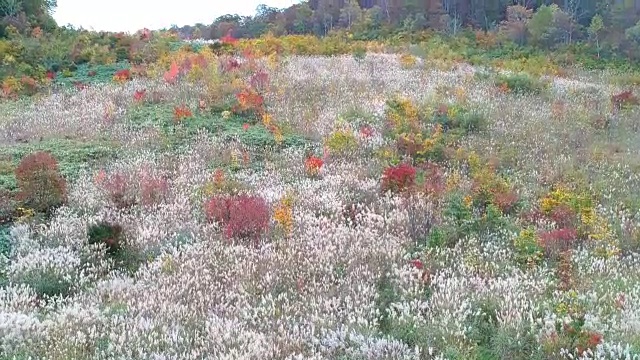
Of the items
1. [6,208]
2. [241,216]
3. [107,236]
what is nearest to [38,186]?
[6,208]

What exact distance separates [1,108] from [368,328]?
48.1ft

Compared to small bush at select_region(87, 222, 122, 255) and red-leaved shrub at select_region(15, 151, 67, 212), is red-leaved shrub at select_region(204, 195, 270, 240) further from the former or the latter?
red-leaved shrub at select_region(15, 151, 67, 212)

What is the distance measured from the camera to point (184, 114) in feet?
45.7

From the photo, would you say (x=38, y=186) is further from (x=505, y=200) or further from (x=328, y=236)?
(x=505, y=200)

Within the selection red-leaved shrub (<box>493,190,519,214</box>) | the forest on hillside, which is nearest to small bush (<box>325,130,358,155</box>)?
red-leaved shrub (<box>493,190,519,214</box>)

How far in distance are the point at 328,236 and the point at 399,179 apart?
225cm

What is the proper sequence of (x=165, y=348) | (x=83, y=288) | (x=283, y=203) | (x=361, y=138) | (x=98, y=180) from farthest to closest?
(x=361, y=138) < (x=98, y=180) < (x=283, y=203) < (x=83, y=288) < (x=165, y=348)

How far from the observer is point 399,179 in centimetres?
916

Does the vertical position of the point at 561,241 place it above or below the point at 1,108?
→ below

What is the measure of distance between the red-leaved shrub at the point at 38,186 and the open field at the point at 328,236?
11cm

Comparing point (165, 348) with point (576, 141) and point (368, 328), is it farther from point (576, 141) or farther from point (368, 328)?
point (576, 141)

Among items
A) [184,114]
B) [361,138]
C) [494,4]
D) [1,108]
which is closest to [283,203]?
[361,138]

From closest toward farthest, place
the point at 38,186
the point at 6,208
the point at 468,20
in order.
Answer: the point at 6,208 → the point at 38,186 → the point at 468,20

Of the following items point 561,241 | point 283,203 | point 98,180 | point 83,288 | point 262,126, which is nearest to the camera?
point 83,288
